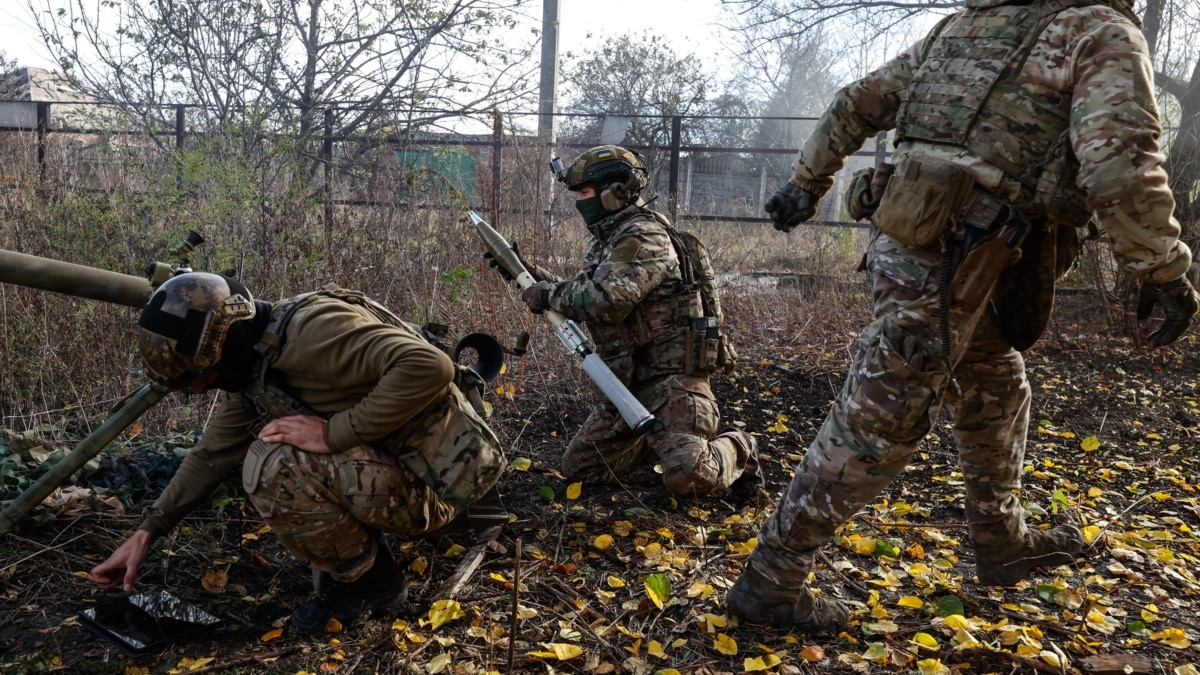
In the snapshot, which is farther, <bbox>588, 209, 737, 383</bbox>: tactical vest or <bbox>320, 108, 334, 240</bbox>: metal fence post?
<bbox>320, 108, 334, 240</bbox>: metal fence post

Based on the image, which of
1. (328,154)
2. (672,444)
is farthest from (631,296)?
(328,154)

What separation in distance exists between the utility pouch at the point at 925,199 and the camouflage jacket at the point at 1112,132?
91 mm

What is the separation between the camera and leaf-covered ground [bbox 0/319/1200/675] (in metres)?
2.34

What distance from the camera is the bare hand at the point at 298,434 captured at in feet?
7.82

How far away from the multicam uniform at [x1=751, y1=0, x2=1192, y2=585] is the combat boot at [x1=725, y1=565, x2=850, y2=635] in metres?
0.05

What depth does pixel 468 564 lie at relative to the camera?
2.84 metres

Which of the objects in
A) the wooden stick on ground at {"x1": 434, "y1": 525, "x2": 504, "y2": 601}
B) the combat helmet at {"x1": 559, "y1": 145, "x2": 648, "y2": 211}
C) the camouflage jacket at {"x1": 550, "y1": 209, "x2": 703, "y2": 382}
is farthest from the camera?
the combat helmet at {"x1": 559, "y1": 145, "x2": 648, "y2": 211}

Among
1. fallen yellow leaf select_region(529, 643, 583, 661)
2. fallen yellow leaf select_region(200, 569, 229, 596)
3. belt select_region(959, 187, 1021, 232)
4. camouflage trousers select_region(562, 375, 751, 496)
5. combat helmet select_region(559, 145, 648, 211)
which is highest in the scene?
combat helmet select_region(559, 145, 648, 211)

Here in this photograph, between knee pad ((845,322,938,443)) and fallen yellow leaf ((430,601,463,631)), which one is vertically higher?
knee pad ((845,322,938,443))

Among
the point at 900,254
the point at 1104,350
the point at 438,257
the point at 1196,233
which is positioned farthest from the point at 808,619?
the point at 1196,233

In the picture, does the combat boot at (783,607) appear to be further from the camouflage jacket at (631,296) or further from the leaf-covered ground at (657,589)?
the camouflage jacket at (631,296)

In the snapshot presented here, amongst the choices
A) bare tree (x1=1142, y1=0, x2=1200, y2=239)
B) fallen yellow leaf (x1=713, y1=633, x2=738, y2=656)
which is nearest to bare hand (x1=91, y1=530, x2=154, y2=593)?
fallen yellow leaf (x1=713, y1=633, x2=738, y2=656)

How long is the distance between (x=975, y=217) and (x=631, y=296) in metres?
1.47

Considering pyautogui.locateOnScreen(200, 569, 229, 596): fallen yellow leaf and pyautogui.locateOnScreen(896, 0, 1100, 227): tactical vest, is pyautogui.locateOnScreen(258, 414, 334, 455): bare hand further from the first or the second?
pyautogui.locateOnScreen(896, 0, 1100, 227): tactical vest
